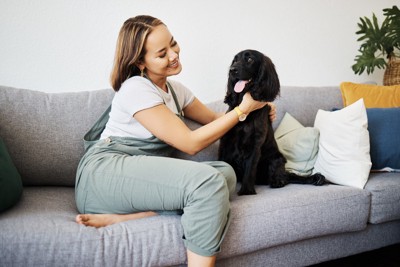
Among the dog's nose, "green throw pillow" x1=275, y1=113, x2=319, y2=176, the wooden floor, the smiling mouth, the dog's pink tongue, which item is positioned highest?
the smiling mouth

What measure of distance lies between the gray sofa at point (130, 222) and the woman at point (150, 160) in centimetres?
9

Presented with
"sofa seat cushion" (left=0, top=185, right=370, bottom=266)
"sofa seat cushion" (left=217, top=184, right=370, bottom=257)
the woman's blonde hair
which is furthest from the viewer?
the woman's blonde hair

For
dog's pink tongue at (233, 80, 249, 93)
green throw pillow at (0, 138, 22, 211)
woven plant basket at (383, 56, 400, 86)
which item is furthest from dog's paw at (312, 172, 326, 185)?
woven plant basket at (383, 56, 400, 86)

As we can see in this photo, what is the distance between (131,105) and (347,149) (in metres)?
1.09

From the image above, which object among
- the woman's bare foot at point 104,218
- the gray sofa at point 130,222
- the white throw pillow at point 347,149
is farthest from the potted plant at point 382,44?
the woman's bare foot at point 104,218

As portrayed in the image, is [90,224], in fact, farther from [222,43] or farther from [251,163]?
[222,43]

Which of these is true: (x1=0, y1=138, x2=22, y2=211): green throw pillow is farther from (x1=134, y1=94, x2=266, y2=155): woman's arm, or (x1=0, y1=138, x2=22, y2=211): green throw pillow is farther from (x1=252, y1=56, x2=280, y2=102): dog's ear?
(x1=252, y1=56, x2=280, y2=102): dog's ear

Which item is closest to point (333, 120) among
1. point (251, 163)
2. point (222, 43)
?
point (251, 163)

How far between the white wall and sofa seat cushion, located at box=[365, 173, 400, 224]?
1.16 m

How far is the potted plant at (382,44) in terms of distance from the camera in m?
2.65

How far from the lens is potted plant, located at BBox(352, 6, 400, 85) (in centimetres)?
265

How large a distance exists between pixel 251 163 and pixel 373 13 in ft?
6.52

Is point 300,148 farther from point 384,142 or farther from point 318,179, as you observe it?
point 384,142

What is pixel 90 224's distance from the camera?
1.13 m
